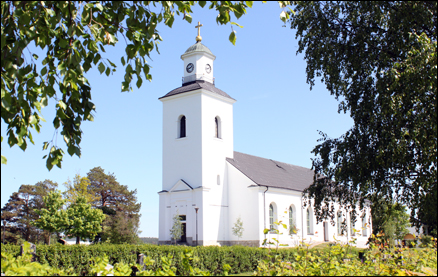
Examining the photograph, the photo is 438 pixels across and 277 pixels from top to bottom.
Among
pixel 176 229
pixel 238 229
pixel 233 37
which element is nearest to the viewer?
pixel 233 37

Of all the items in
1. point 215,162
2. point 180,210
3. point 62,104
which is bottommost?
point 180,210

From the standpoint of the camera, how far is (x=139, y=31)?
7145mm

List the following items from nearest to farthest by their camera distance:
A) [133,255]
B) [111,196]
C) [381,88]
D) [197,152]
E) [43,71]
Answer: [43,71] → [381,88] → [133,255] → [197,152] → [111,196]

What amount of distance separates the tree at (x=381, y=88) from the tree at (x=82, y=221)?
28916 millimetres

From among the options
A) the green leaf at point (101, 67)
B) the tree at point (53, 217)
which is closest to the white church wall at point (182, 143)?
the tree at point (53, 217)

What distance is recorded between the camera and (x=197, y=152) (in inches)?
1315

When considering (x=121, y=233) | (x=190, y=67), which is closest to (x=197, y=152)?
(x=190, y=67)

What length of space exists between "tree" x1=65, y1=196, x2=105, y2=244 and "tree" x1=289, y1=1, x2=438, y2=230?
Answer: 28.9 metres

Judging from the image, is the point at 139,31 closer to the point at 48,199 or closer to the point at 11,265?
the point at 11,265

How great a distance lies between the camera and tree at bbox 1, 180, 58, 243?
56.0 m

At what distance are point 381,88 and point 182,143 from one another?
23.2 metres

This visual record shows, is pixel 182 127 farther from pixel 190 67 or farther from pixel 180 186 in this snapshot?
pixel 190 67

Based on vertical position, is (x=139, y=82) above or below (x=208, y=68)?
below

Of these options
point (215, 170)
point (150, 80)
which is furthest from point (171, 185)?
point (150, 80)
